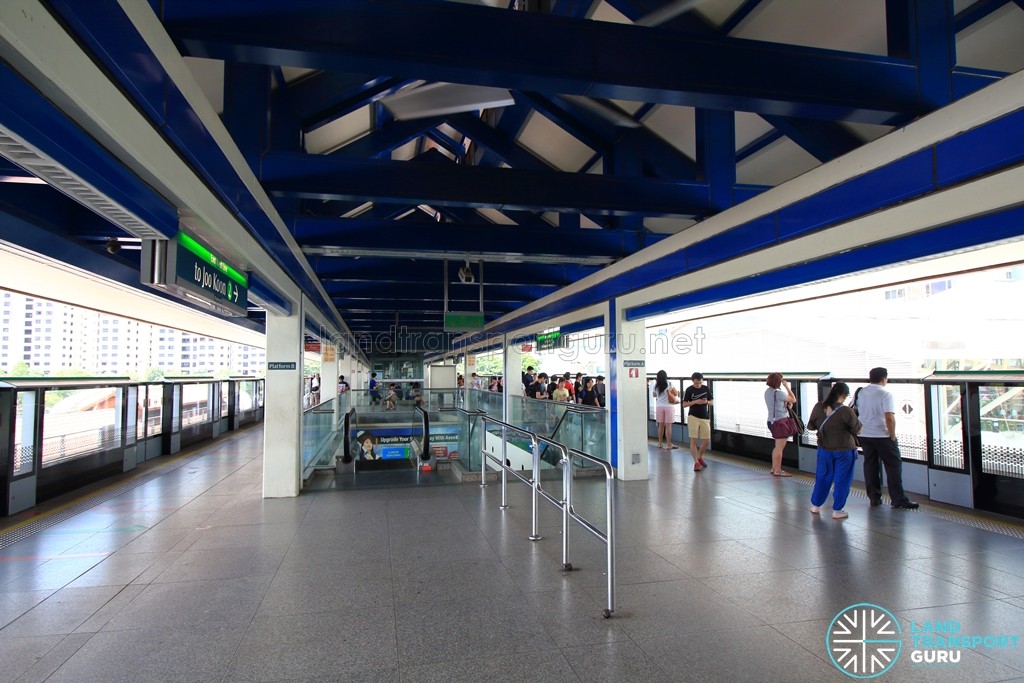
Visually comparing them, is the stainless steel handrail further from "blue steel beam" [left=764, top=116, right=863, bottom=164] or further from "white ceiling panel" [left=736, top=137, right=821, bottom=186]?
"white ceiling panel" [left=736, top=137, right=821, bottom=186]

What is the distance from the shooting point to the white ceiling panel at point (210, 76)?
15.5ft

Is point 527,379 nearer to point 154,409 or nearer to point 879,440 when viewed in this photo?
point 154,409

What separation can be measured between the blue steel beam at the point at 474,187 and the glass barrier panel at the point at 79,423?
4.68m

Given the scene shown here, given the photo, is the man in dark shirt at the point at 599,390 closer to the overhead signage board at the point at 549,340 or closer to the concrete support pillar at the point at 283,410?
the overhead signage board at the point at 549,340

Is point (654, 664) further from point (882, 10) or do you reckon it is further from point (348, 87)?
point (348, 87)

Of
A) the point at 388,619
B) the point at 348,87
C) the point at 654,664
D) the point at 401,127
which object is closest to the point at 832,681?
the point at 654,664

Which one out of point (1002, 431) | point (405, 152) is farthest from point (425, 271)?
point (1002, 431)

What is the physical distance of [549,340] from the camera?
1305 cm

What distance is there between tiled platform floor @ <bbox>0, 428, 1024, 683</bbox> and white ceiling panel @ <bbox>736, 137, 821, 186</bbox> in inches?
158

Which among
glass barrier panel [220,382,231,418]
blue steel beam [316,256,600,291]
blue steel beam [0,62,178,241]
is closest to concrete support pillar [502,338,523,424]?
blue steel beam [316,256,600,291]

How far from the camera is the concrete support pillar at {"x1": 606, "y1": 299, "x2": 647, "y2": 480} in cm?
837

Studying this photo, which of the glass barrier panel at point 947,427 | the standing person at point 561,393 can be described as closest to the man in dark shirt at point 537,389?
the standing person at point 561,393

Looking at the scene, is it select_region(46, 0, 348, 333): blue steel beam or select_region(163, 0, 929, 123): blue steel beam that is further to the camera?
select_region(163, 0, 929, 123): blue steel beam

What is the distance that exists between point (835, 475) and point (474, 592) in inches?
168
